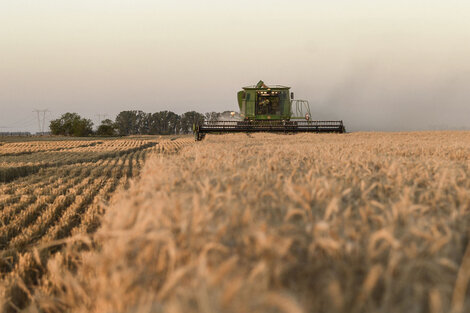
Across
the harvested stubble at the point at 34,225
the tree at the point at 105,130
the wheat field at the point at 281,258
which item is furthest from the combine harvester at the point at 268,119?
the tree at the point at 105,130

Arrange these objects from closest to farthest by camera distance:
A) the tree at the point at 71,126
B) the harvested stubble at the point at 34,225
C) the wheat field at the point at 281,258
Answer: the wheat field at the point at 281,258
the harvested stubble at the point at 34,225
the tree at the point at 71,126

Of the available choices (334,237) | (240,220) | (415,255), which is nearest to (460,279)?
(415,255)

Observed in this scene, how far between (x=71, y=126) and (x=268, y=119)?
93.3m

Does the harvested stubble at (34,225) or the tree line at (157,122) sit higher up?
the tree line at (157,122)

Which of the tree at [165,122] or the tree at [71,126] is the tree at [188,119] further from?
the tree at [71,126]

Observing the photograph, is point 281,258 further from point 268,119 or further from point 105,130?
point 105,130

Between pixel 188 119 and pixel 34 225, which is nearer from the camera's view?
pixel 34 225

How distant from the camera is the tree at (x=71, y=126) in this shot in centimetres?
9325

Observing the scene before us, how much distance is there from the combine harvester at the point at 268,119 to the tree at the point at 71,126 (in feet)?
283

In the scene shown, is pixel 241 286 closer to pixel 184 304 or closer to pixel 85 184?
pixel 184 304

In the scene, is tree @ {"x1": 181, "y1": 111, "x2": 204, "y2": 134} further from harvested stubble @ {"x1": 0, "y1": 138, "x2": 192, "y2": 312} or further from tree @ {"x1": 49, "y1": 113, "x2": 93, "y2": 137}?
harvested stubble @ {"x1": 0, "y1": 138, "x2": 192, "y2": 312}

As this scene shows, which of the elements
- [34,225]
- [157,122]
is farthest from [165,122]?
[34,225]

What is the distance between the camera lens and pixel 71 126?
9575 cm

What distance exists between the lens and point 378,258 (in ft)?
4.31
